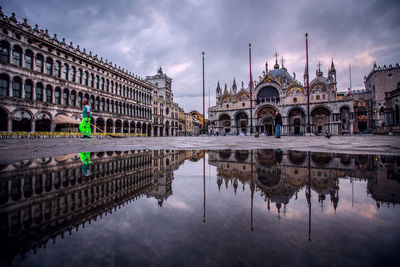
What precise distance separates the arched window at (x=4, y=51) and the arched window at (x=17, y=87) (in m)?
1.73

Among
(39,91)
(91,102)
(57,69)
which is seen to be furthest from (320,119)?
(39,91)

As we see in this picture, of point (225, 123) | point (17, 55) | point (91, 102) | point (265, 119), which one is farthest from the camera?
point (225, 123)

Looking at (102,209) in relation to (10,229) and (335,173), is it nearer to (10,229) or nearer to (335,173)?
(10,229)

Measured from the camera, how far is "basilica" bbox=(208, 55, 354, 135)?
3394 centimetres

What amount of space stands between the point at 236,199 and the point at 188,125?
61.8 metres

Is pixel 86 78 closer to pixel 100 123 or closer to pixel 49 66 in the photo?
pixel 49 66

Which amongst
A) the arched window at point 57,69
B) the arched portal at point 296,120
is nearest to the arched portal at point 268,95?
the arched portal at point 296,120

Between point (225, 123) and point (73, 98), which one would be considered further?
point (225, 123)

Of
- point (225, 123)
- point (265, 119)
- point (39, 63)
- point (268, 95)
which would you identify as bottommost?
point (225, 123)

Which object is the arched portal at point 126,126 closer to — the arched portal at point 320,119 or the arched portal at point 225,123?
the arched portal at point 225,123

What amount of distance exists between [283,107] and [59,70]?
36585 mm

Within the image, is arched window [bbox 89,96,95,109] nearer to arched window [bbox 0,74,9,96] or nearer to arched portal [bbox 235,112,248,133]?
arched window [bbox 0,74,9,96]

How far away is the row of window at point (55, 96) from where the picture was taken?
17547mm

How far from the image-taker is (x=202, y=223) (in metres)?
0.75
